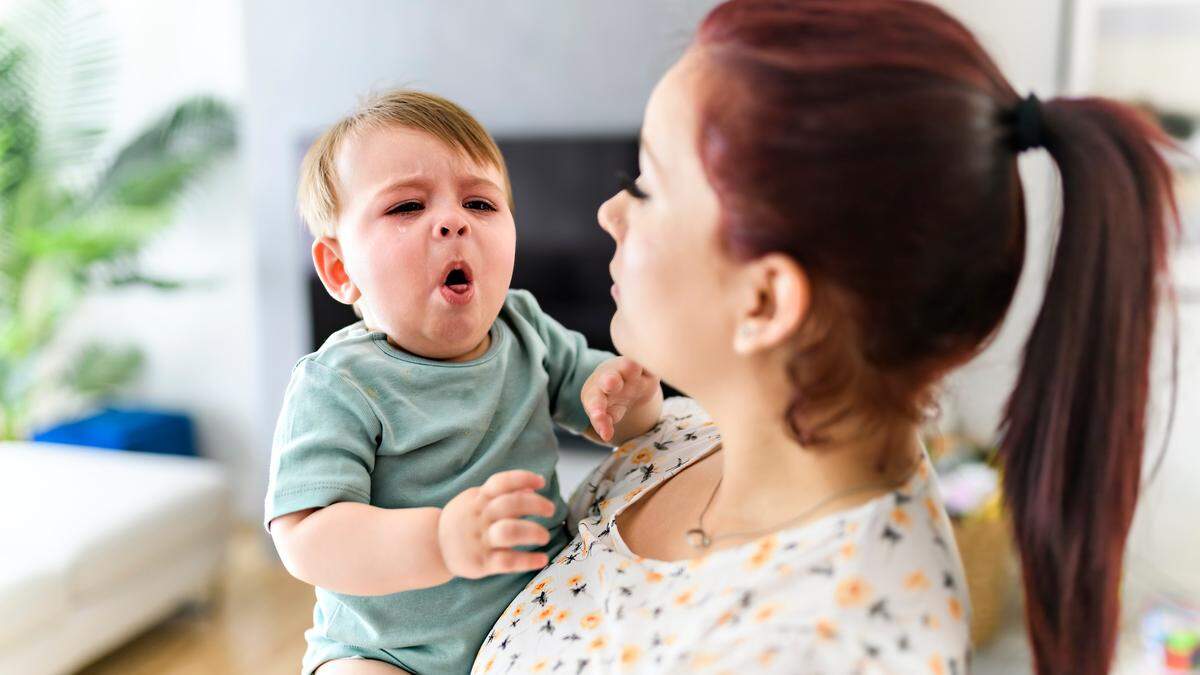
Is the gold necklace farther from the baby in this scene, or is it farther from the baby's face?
the baby's face

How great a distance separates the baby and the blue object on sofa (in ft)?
10.7

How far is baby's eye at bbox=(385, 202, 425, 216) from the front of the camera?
91cm

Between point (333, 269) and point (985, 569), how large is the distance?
7.66 feet

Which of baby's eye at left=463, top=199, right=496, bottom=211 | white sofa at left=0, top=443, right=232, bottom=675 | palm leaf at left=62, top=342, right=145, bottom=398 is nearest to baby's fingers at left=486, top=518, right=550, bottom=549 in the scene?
baby's eye at left=463, top=199, right=496, bottom=211

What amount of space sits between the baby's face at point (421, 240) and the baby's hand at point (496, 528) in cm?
21

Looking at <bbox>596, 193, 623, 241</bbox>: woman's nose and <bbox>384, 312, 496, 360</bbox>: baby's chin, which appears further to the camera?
<bbox>384, 312, 496, 360</bbox>: baby's chin

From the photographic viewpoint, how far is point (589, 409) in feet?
3.16

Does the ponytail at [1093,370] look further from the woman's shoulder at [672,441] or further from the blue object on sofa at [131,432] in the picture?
the blue object on sofa at [131,432]

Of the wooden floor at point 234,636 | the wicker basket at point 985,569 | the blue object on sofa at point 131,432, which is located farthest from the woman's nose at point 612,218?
the blue object on sofa at point 131,432

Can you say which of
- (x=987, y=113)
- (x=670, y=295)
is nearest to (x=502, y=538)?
(x=670, y=295)

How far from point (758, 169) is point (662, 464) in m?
0.35

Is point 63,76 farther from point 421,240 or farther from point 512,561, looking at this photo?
point 512,561

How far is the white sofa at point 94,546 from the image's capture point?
2725mm

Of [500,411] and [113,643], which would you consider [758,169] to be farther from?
[113,643]
